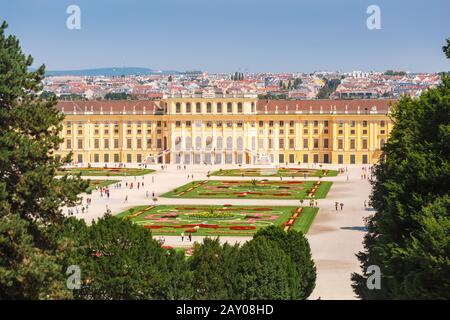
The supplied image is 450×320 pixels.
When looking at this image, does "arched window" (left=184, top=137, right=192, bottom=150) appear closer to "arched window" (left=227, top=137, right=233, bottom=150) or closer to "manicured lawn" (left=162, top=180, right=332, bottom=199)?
"arched window" (left=227, top=137, right=233, bottom=150)

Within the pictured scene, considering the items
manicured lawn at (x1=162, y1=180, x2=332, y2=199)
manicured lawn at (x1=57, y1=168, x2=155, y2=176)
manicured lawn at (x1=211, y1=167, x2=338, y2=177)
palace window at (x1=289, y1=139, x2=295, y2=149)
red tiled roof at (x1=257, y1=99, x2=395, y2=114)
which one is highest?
red tiled roof at (x1=257, y1=99, x2=395, y2=114)

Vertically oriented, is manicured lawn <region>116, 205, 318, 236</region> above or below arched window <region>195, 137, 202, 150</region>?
below

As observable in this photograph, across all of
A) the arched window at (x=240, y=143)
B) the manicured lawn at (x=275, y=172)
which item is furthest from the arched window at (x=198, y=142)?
the manicured lawn at (x=275, y=172)

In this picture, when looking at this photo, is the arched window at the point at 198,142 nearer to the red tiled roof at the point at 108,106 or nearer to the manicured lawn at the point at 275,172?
the red tiled roof at the point at 108,106

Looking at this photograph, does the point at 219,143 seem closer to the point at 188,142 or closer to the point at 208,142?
the point at 208,142

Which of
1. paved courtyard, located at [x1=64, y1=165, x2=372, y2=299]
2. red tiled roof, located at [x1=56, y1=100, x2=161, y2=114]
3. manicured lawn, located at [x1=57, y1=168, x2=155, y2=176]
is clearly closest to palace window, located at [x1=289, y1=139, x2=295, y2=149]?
paved courtyard, located at [x1=64, y1=165, x2=372, y2=299]

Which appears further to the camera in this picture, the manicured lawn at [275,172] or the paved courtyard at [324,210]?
the manicured lawn at [275,172]
